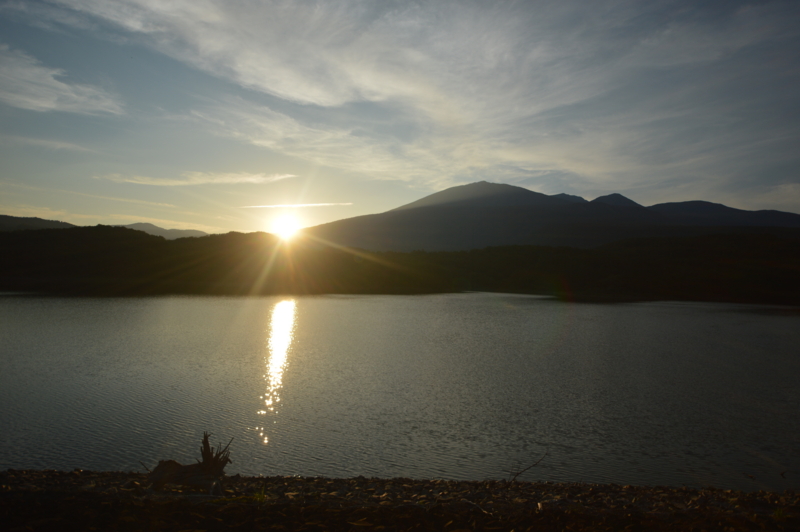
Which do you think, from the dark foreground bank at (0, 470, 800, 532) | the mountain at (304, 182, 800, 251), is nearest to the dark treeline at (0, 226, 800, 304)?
the dark foreground bank at (0, 470, 800, 532)

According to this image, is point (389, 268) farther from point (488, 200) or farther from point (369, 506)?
point (488, 200)

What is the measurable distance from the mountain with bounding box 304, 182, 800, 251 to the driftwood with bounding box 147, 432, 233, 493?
116 metres

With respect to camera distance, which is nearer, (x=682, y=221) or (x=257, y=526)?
(x=257, y=526)

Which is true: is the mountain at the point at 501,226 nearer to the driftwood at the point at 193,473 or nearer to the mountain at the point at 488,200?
the mountain at the point at 488,200

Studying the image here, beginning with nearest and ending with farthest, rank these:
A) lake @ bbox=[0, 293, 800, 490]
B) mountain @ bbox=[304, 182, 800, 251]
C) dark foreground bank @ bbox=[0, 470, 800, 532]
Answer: dark foreground bank @ bbox=[0, 470, 800, 532] < lake @ bbox=[0, 293, 800, 490] < mountain @ bbox=[304, 182, 800, 251]

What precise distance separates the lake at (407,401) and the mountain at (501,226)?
104 metres

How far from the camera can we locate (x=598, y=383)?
1384 centimetres

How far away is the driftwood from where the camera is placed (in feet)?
20.4

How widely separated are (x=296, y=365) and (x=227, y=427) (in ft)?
19.2

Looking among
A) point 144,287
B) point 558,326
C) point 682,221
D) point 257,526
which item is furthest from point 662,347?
point 682,221

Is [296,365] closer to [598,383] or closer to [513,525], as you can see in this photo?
[598,383]

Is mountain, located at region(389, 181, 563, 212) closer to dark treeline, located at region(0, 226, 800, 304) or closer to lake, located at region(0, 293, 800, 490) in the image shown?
dark treeline, located at region(0, 226, 800, 304)

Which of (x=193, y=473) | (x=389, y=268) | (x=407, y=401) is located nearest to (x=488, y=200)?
(x=389, y=268)

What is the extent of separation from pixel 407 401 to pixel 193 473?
5.64 m
